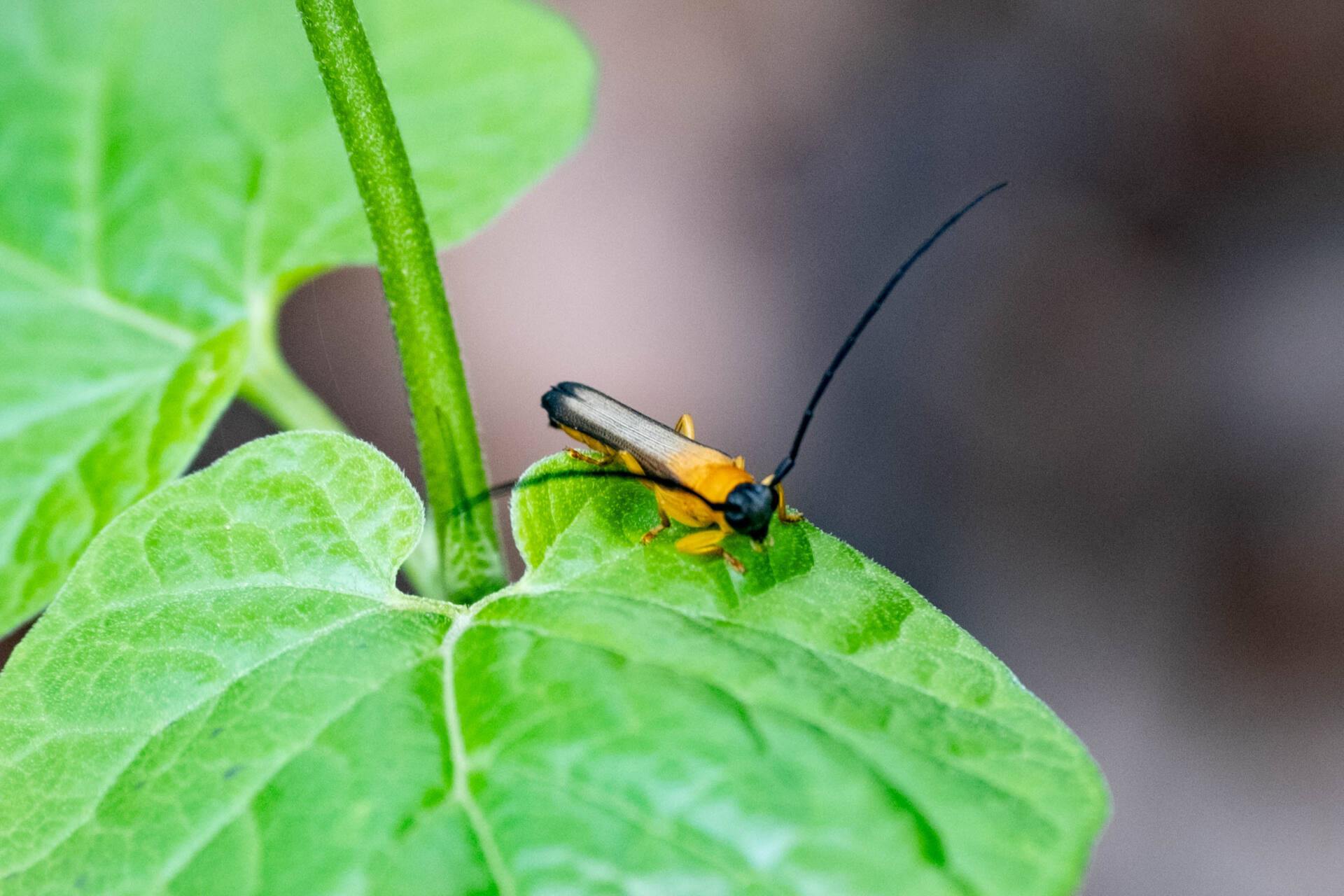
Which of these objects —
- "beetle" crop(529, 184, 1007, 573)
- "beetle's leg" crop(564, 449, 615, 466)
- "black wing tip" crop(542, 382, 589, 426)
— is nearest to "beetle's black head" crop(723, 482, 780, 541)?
"beetle" crop(529, 184, 1007, 573)

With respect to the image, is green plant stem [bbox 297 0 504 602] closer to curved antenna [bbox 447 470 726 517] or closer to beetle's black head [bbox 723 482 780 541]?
curved antenna [bbox 447 470 726 517]

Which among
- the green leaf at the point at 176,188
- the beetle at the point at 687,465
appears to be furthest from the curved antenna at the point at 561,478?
the green leaf at the point at 176,188

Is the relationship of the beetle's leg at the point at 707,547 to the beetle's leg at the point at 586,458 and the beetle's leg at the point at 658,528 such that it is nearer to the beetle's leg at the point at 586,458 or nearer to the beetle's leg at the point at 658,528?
the beetle's leg at the point at 658,528

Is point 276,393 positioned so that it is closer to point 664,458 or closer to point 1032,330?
point 664,458

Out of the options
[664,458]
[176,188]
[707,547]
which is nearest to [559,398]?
[664,458]

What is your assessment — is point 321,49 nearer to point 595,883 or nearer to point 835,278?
point 595,883

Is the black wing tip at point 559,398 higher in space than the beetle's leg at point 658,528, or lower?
higher
